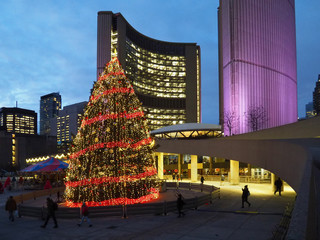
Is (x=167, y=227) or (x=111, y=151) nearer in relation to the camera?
(x=167, y=227)

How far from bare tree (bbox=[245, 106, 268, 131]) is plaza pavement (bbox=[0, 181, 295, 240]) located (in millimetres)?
62447

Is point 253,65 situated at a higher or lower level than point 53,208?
higher

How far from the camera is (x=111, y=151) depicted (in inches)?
623

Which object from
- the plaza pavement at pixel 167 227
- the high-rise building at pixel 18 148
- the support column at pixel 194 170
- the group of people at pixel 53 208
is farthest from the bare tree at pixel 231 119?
the high-rise building at pixel 18 148

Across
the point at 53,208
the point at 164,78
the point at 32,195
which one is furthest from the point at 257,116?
the point at 53,208

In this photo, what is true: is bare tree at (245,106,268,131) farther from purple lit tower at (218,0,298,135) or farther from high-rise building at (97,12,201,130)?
high-rise building at (97,12,201,130)

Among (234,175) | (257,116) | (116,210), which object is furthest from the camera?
(257,116)

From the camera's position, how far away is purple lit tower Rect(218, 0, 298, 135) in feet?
256

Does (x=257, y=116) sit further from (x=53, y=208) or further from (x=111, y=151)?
(x=53, y=208)

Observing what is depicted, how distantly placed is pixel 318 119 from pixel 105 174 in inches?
609

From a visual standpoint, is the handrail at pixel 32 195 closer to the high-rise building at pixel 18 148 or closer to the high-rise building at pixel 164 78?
the high-rise building at pixel 18 148

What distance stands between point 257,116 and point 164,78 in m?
55.3

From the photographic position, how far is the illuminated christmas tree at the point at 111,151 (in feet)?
51.0

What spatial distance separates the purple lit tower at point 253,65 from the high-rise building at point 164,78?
38.3 metres
